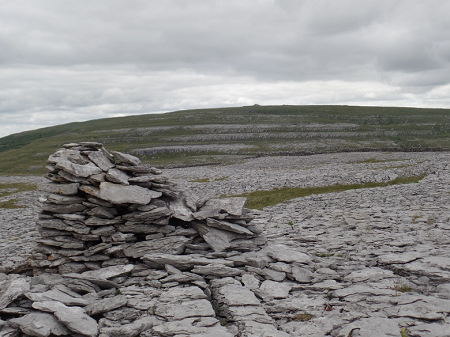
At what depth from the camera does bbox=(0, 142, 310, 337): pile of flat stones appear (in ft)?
36.3

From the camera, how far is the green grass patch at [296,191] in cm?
3631

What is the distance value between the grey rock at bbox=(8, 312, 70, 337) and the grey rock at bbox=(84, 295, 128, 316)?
3.81ft

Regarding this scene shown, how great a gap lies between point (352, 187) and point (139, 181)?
29.1m

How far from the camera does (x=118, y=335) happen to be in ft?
34.6

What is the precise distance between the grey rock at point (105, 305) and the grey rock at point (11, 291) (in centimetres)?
224

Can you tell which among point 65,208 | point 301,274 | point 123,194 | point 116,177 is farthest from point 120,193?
point 301,274

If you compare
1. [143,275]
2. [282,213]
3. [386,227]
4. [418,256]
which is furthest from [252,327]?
[282,213]

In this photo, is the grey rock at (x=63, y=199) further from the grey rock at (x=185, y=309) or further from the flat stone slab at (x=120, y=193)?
the grey rock at (x=185, y=309)

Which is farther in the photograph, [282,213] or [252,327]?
[282,213]

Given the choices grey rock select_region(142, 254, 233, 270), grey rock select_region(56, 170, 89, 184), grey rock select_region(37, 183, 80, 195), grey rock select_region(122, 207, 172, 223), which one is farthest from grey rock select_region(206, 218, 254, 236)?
grey rock select_region(37, 183, 80, 195)

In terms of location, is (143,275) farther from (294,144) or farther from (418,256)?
(294,144)

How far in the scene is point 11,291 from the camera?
12328mm

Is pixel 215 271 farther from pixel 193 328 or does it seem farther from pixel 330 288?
pixel 330 288

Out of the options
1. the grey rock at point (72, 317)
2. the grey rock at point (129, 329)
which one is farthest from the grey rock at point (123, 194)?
the grey rock at point (129, 329)
